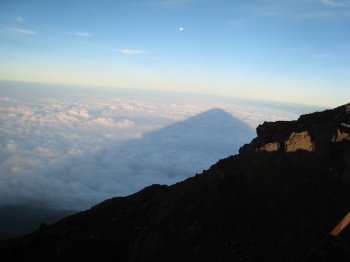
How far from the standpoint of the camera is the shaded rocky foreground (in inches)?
620

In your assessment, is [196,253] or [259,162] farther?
[259,162]

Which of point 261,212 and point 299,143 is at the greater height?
point 299,143

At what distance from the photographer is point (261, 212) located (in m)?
17.8

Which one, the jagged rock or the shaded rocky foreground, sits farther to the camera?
the jagged rock

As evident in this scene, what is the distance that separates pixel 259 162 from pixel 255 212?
13.9 ft

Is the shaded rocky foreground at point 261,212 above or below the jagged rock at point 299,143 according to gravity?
below

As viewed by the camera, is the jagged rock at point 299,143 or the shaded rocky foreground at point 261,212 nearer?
the shaded rocky foreground at point 261,212

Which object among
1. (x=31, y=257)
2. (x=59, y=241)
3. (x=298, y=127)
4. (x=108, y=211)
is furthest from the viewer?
(x=108, y=211)

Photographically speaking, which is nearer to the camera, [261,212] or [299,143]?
[261,212]

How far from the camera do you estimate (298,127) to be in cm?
2306

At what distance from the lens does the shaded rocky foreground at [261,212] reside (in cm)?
1575

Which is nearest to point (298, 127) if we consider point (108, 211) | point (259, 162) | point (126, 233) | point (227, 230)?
point (259, 162)

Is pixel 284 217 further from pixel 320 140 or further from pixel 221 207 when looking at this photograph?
pixel 320 140

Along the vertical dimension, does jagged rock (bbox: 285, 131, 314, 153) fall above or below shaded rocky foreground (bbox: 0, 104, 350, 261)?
above
